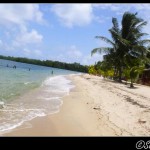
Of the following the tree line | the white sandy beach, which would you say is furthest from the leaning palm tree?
the tree line

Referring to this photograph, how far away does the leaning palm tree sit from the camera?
2908cm

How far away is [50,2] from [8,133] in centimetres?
429

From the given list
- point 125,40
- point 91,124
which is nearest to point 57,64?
point 125,40

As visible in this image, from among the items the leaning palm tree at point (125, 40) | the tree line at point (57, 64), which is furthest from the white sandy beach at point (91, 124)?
the tree line at point (57, 64)

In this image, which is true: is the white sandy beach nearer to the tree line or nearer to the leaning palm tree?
the leaning palm tree

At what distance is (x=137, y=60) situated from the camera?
2808cm

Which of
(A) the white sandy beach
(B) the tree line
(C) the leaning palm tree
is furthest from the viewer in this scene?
(B) the tree line

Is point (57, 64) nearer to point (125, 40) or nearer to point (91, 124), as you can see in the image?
point (125, 40)

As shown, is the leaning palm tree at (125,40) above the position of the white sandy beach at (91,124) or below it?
above

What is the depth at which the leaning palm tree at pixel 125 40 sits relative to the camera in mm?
29078

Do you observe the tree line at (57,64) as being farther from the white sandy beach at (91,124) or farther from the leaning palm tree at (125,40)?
the white sandy beach at (91,124)

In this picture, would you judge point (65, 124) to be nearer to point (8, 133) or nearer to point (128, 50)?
point (8, 133)
